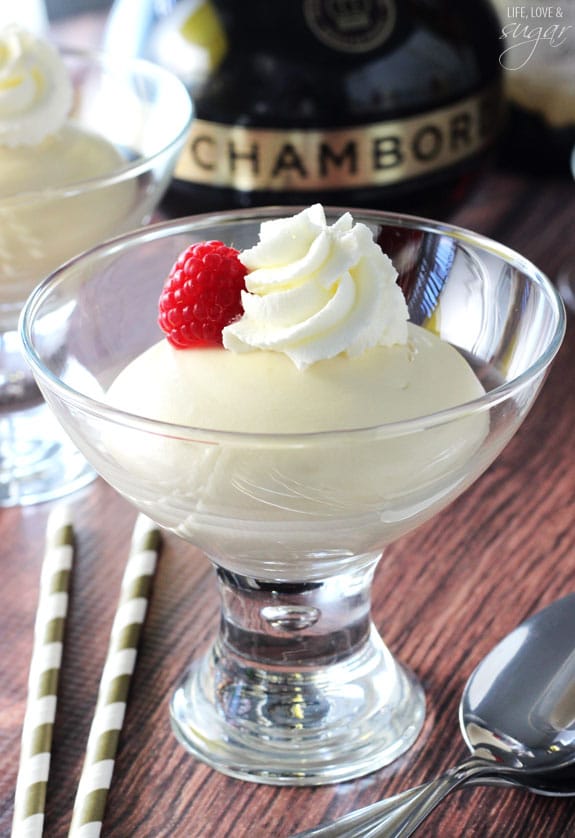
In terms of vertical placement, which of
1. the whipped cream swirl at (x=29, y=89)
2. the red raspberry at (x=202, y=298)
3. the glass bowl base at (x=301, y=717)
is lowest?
the glass bowl base at (x=301, y=717)

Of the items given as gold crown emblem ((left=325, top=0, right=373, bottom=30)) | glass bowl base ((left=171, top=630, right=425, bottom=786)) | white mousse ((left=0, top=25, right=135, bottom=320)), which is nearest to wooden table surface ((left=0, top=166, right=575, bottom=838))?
glass bowl base ((left=171, top=630, right=425, bottom=786))

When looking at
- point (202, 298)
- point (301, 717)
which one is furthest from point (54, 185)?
point (301, 717)

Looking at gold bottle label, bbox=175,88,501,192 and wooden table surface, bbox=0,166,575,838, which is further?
gold bottle label, bbox=175,88,501,192

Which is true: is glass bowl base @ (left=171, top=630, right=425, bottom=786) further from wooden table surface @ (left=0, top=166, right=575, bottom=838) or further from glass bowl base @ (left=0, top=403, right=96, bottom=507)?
glass bowl base @ (left=0, top=403, right=96, bottom=507)

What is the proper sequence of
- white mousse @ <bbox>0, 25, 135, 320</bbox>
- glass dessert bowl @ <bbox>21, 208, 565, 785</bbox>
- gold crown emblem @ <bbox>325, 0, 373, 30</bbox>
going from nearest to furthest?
glass dessert bowl @ <bbox>21, 208, 565, 785</bbox> < white mousse @ <bbox>0, 25, 135, 320</bbox> < gold crown emblem @ <bbox>325, 0, 373, 30</bbox>

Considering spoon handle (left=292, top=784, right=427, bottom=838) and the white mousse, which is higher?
the white mousse

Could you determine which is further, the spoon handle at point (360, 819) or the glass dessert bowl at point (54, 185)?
the glass dessert bowl at point (54, 185)

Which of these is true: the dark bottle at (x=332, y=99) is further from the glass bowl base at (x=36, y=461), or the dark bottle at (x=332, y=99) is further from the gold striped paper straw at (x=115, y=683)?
the gold striped paper straw at (x=115, y=683)

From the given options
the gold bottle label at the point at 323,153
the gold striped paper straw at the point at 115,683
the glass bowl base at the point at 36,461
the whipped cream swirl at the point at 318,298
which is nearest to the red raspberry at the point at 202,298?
the whipped cream swirl at the point at 318,298
